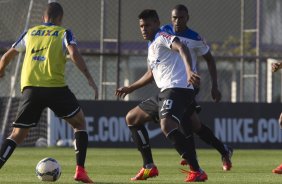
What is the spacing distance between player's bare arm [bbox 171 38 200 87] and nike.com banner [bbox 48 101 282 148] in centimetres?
1067

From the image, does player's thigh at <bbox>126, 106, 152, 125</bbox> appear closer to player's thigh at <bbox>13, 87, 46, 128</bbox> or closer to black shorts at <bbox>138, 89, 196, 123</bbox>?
black shorts at <bbox>138, 89, 196, 123</bbox>

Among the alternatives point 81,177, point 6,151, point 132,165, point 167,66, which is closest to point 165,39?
point 167,66

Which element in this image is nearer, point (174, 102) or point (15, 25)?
point (174, 102)

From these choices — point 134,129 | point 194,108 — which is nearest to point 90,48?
point 194,108

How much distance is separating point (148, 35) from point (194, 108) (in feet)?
7.98

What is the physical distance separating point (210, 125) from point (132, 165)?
6.71m

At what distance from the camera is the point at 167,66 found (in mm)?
12531

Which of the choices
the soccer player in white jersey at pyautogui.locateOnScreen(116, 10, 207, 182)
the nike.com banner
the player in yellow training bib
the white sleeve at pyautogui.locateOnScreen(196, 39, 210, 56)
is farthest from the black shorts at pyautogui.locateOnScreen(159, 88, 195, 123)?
the nike.com banner

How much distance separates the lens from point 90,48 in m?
24.6

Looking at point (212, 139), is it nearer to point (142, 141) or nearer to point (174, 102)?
point (142, 141)

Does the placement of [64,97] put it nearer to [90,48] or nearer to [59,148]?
[59,148]

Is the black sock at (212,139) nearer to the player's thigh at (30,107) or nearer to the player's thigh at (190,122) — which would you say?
the player's thigh at (190,122)

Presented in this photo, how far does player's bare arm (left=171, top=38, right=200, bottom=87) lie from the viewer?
11250 millimetres

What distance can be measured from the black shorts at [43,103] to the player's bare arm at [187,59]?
136 centimetres
